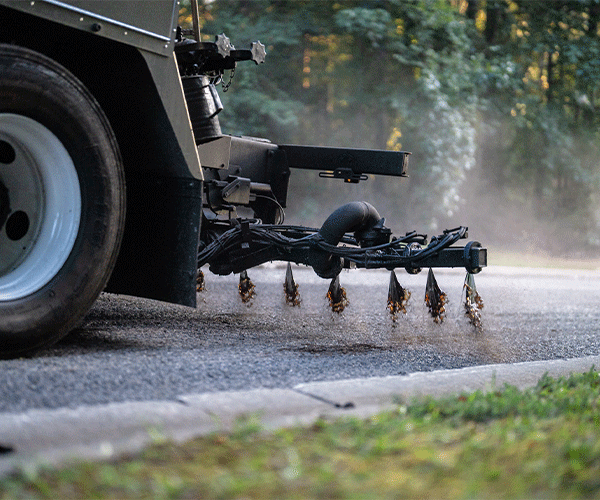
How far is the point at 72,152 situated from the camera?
3.28 metres

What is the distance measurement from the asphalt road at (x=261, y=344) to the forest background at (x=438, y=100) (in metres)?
10.6

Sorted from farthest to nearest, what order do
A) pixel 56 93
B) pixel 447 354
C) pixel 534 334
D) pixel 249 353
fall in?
pixel 534 334, pixel 447 354, pixel 249 353, pixel 56 93

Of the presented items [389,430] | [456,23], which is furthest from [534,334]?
[456,23]

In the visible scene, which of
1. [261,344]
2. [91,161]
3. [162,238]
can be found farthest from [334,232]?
[91,161]

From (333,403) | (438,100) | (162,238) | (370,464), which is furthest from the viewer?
(438,100)

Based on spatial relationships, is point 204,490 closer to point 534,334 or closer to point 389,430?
point 389,430

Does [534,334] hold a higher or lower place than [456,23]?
lower

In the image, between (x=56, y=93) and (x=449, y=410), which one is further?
(x=56, y=93)

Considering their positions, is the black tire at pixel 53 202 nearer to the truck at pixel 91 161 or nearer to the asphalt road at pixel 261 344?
the truck at pixel 91 161

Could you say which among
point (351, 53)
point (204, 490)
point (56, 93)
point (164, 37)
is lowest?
point (204, 490)

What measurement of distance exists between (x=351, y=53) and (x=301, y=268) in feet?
35.8

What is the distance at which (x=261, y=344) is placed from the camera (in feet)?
13.4

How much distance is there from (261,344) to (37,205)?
1364mm

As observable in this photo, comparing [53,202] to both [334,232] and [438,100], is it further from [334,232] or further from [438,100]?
[438,100]
